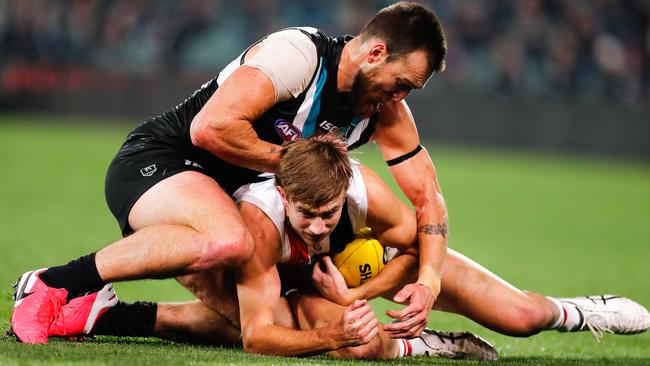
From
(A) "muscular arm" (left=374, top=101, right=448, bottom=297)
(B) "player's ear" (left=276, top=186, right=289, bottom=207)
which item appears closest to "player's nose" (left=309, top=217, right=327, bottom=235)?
(B) "player's ear" (left=276, top=186, right=289, bottom=207)

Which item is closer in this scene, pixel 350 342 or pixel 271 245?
pixel 350 342

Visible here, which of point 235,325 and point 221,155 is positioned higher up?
point 221,155

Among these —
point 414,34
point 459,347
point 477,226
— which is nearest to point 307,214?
point 414,34

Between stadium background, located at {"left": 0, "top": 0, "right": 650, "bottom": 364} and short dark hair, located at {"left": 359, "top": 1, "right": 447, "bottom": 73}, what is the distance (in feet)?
19.4

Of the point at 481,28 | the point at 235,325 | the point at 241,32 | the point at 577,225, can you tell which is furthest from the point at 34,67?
the point at 235,325

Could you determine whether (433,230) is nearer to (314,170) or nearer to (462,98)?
(314,170)

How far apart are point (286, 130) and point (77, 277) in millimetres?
1256

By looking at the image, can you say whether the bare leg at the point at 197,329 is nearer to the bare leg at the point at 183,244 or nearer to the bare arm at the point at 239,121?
→ the bare leg at the point at 183,244

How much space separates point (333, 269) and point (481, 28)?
17.0 metres

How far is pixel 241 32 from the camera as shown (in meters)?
22.8

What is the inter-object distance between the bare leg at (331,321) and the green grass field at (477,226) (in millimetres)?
136

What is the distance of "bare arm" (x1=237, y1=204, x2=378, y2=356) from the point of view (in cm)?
445

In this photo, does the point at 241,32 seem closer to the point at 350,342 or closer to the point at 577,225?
the point at 577,225

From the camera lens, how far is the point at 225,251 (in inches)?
184
